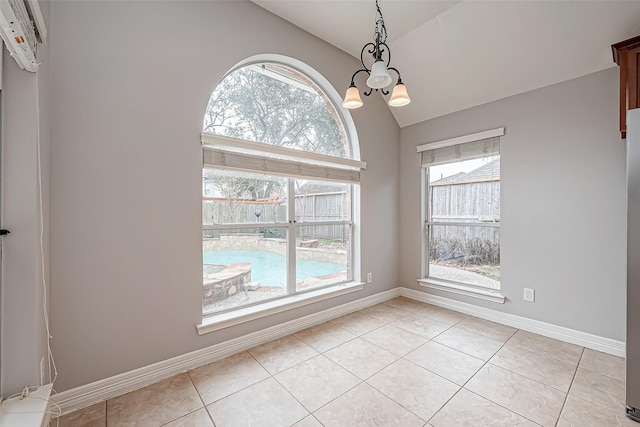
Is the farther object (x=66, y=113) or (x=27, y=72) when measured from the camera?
(x=66, y=113)

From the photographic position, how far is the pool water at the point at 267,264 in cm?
232

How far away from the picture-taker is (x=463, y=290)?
3.13 metres

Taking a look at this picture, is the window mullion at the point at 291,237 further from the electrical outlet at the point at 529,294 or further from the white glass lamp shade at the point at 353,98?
the electrical outlet at the point at 529,294

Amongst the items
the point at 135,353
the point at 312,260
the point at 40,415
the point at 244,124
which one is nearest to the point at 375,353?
the point at 312,260

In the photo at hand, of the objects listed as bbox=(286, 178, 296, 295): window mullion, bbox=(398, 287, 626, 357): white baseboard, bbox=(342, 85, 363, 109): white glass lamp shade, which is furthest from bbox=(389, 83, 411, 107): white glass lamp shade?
bbox=(398, 287, 626, 357): white baseboard

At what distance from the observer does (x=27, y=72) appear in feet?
4.26

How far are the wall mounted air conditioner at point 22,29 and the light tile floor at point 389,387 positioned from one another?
1.95 metres

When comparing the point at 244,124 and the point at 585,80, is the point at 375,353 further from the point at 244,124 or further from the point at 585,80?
the point at 585,80

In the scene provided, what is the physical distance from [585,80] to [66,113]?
4058 millimetres

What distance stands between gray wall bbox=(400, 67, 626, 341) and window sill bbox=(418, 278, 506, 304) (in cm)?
8

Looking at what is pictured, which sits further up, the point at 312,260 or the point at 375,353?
the point at 312,260

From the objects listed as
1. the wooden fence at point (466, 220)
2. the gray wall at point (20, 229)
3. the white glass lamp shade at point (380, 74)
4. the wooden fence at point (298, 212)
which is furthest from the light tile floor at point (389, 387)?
the white glass lamp shade at point (380, 74)

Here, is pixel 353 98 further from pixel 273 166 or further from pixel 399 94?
pixel 273 166

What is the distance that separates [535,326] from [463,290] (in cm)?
71
